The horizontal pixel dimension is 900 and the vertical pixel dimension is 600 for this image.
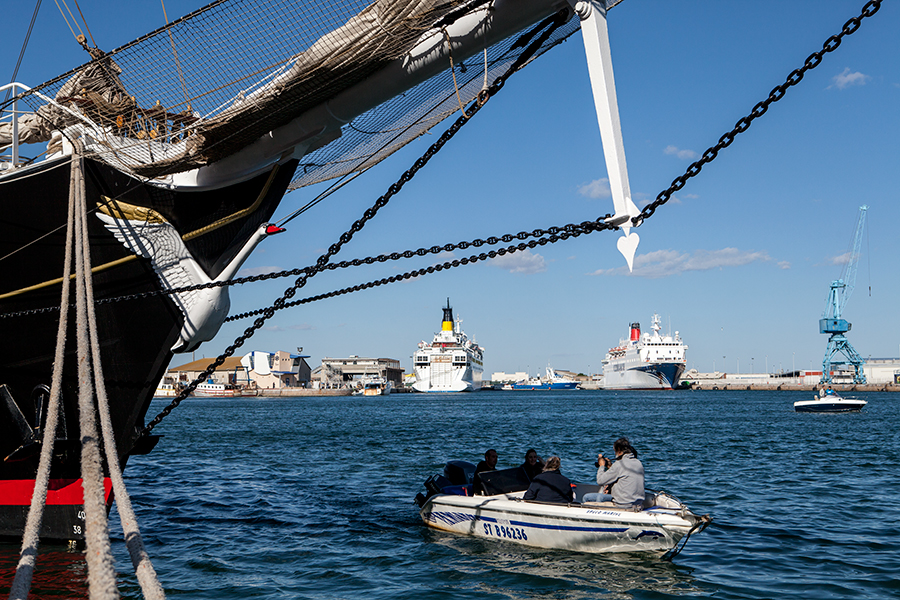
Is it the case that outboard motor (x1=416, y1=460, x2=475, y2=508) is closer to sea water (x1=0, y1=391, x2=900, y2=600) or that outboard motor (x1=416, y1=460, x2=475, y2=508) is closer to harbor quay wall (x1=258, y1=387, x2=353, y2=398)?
sea water (x1=0, y1=391, x2=900, y2=600)

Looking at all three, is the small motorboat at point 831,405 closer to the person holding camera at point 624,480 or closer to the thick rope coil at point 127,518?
the person holding camera at point 624,480

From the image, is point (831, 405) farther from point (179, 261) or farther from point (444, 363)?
point (444, 363)

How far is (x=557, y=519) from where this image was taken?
421 inches

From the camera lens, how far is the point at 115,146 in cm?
901

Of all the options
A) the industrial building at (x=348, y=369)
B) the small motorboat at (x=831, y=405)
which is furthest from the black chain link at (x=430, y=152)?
the industrial building at (x=348, y=369)

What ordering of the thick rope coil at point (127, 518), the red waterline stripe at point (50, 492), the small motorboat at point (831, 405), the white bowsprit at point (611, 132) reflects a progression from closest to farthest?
the thick rope coil at point (127, 518), the white bowsprit at point (611, 132), the red waterline stripe at point (50, 492), the small motorboat at point (831, 405)

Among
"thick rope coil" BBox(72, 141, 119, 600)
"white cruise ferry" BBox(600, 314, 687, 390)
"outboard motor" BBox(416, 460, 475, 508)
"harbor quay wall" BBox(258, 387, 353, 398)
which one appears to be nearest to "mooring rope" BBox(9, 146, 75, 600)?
"thick rope coil" BBox(72, 141, 119, 600)

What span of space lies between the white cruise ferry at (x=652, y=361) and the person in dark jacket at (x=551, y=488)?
344ft

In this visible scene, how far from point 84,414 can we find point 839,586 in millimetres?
9081

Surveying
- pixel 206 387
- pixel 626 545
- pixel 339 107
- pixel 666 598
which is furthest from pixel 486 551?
pixel 206 387

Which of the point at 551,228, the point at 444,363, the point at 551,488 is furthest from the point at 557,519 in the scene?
the point at 444,363

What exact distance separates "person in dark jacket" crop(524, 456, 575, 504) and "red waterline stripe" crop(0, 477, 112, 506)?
20.2 feet

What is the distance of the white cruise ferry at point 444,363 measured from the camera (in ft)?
416

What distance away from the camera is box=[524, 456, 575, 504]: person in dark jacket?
11.1 metres
